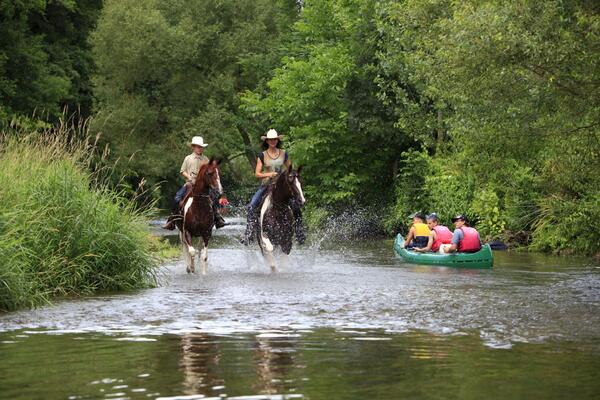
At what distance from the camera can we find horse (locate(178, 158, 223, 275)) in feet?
69.4

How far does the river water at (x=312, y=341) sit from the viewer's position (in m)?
9.44

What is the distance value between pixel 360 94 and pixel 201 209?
25841 millimetres

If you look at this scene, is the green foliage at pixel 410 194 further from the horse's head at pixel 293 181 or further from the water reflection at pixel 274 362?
the water reflection at pixel 274 362

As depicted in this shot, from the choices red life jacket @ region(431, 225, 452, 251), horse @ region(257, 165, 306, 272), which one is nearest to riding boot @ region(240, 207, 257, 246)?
horse @ region(257, 165, 306, 272)

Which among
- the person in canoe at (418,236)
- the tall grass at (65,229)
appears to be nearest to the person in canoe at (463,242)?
the person in canoe at (418,236)

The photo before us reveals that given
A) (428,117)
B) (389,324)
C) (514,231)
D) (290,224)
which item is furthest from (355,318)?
(428,117)

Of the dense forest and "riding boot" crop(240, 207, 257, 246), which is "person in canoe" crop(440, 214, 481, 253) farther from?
"riding boot" crop(240, 207, 257, 246)

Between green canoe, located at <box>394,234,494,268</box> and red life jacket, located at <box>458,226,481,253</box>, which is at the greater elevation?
red life jacket, located at <box>458,226,481,253</box>

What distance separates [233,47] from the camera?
65.7m

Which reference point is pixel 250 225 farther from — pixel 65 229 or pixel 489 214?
pixel 489 214

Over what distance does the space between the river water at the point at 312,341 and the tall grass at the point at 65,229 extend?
1.70 feet

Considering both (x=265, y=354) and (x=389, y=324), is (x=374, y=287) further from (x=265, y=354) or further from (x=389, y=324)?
(x=265, y=354)

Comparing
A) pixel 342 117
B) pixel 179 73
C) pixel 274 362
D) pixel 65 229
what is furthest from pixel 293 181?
pixel 179 73

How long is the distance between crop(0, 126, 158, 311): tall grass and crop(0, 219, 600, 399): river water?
0.52 m
